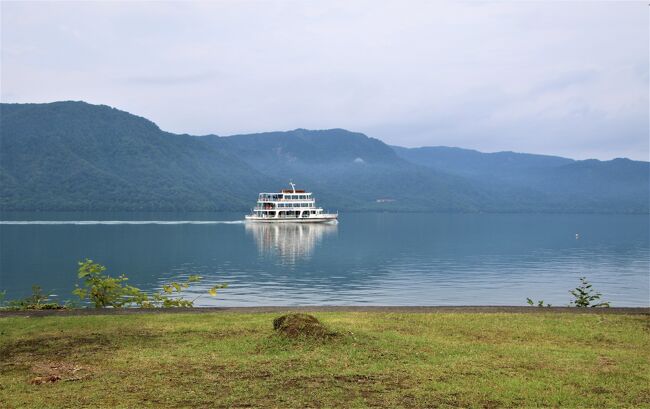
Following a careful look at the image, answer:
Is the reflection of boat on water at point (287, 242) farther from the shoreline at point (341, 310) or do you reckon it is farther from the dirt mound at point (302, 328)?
the dirt mound at point (302, 328)

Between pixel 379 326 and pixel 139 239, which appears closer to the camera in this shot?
pixel 379 326

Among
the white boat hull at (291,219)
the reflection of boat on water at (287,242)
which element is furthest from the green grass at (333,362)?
the white boat hull at (291,219)

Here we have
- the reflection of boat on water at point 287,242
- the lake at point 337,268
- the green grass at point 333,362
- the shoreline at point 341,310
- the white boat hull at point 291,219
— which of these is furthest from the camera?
the white boat hull at point 291,219

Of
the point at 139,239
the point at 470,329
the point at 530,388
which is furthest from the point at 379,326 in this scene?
the point at 139,239

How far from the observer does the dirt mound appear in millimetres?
12898

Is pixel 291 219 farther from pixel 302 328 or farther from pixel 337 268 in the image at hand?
pixel 302 328

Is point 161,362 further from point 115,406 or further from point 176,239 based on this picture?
point 176,239

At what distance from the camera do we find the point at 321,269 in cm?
6125

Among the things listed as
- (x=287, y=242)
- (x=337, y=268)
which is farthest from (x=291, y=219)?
(x=337, y=268)

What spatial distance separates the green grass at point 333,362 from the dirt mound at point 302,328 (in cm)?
25

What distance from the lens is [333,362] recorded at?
11469 millimetres

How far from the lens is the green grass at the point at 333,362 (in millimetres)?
9602

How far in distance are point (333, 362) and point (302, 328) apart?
1.66 metres

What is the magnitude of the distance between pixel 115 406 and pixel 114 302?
32.4 ft
